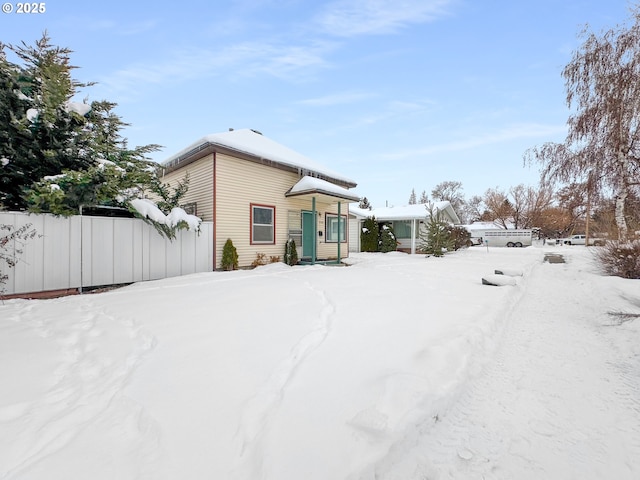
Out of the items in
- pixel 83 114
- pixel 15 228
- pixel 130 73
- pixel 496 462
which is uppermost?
pixel 130 73

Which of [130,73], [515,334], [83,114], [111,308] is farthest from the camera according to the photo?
[130,73]

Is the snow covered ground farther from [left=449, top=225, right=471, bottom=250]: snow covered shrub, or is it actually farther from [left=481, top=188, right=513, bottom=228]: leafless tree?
[left=481, top=188, right=513, bottom=228]: leafless tree

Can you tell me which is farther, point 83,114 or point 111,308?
point 83,114

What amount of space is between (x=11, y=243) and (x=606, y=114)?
1731 cm

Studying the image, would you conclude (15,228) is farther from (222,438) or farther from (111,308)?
(222,438)

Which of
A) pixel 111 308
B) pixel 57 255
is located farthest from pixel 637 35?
pixel 57 255

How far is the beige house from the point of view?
8938 mm

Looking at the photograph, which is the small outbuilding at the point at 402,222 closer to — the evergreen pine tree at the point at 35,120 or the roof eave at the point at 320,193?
the roof eave at the point at 320,193

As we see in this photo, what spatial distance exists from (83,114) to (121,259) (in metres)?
3.31

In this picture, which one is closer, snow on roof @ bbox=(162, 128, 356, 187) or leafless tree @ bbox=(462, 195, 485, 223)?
snow on roof @ bbox=(162, 128, 356, 187)

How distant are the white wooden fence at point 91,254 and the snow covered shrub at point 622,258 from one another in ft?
37.7

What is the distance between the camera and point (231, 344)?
296cm

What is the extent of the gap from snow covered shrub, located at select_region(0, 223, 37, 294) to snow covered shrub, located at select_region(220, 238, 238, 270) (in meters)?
4.27

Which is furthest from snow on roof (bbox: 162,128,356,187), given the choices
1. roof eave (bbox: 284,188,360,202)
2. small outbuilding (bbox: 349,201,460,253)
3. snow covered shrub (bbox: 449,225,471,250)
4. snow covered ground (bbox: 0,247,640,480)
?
snow covered shrub (bbox: 449,225,471,250)
